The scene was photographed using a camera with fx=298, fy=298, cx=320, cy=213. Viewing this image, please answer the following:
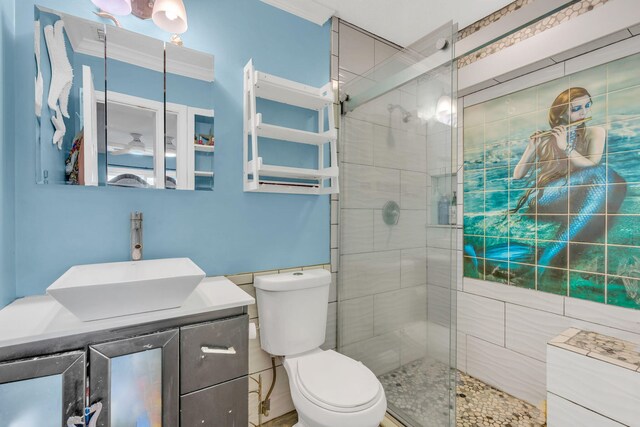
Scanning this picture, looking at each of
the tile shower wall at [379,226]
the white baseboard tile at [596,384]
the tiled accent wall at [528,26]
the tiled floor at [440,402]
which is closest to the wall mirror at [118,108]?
the tile shower wall at [379,226]

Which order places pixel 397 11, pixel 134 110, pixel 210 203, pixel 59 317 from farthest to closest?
pixel 397 11, pixel 210 203, pixel 134 110, pixel 59 317

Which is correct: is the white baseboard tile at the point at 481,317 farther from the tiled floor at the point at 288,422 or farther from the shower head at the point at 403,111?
the shower head at the point at 403,111

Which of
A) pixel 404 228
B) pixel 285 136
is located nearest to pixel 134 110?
pixel 285 136

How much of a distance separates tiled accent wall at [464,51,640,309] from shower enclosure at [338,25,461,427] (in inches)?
31.8

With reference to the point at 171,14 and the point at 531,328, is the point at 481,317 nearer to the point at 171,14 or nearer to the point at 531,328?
the point at 531,328

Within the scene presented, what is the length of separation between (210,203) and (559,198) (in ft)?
7.04

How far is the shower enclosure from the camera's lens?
57.3 inches

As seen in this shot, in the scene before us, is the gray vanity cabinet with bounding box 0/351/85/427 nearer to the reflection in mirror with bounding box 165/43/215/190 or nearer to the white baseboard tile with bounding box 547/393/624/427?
the reflection in mirror with bounding box 165/43/215/190

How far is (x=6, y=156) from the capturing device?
1187 mm

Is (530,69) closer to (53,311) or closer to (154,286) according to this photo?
(154,286)

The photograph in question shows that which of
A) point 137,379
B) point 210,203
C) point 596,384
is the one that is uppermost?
point 210,203

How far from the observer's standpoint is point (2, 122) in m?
1.16

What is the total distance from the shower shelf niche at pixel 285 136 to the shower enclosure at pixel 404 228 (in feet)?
0.75

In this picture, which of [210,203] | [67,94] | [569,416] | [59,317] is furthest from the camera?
[210,203]
